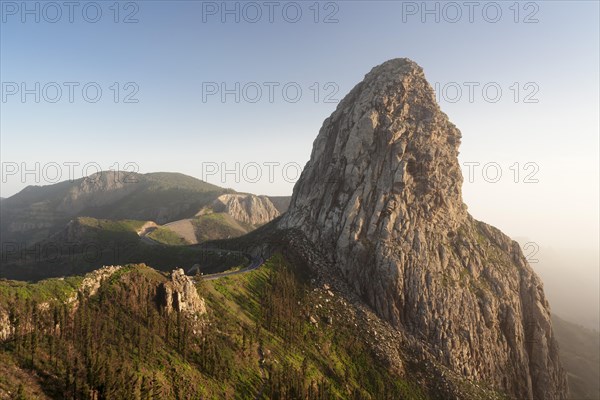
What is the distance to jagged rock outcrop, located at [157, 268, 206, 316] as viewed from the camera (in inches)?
2386

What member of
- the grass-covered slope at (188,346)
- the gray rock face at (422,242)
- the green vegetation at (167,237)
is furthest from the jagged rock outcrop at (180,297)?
the green vegetation at (167,237)

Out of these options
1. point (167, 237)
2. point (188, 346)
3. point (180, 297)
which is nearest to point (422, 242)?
point (180, 297)

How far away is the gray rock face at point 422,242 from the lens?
98.3 metres

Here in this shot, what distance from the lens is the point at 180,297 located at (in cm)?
6269

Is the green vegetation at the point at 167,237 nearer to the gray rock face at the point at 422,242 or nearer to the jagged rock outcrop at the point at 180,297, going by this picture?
the gray rock face at the point at 422,242

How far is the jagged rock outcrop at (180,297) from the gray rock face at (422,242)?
168 ft

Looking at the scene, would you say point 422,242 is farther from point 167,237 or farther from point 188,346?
point 167,237

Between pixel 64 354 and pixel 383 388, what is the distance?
208 feet

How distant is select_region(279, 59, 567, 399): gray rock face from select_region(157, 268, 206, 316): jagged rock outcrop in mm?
51214

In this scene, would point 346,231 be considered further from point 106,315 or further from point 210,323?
point 106,315

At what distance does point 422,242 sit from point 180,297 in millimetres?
73095

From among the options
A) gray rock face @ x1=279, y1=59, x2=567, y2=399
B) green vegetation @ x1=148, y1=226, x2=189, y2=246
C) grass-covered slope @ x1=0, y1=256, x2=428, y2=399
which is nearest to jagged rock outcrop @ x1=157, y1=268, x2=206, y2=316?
grass-covered slope @ x1=0, y1=256, x2=428, y2=399

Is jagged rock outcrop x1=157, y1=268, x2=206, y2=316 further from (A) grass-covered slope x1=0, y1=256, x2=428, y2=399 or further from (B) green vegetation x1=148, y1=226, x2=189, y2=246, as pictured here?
(B) green vegetation x1=148, y1=226, x2=189, y2=246

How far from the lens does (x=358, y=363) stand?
266ft
